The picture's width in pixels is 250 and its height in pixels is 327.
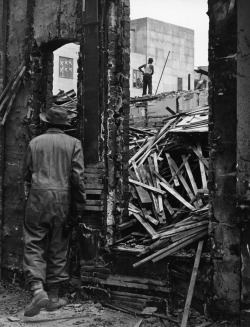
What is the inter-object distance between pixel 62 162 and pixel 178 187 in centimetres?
202

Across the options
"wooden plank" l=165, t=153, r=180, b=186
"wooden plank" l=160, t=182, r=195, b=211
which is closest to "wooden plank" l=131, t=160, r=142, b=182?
"wooden plank" l=160, t=182, r=195, b=211

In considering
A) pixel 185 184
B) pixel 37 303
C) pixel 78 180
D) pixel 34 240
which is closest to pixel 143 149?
pixel 185 184

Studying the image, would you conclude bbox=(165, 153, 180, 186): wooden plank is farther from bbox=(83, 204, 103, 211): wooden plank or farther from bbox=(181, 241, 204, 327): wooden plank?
bbox=(181, 241, 204, 327): wooden plank

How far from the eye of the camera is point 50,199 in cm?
562

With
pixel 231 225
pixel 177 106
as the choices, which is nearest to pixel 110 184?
pixel 231 225

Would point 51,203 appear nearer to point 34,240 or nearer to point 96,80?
point 34,240

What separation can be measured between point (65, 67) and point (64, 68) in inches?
4.2

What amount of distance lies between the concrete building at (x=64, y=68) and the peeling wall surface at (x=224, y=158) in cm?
2388

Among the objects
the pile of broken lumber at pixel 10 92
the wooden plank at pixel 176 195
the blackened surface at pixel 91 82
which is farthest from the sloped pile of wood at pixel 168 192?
the pile of broken lumber at pixel 10 92

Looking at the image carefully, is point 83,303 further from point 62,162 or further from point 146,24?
point 146,24

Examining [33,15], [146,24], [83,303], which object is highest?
[146,24]

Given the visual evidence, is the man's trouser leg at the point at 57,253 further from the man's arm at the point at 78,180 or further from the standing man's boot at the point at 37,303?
the standing man's boot at the point at 37,303

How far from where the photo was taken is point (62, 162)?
5.75 m

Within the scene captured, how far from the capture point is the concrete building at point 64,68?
28.3 meters
